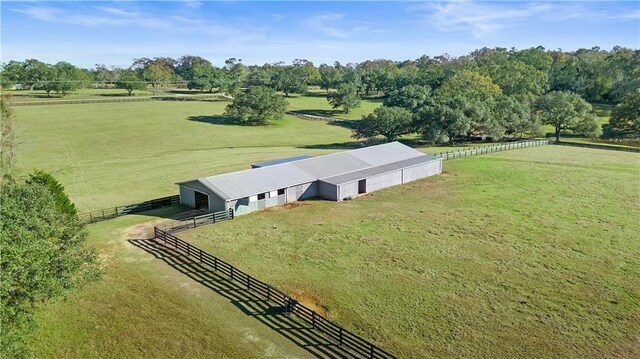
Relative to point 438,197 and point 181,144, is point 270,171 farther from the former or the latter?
point 181,144

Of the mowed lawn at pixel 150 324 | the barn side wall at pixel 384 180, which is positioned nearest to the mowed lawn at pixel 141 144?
the barn side wall at pixel 384 180

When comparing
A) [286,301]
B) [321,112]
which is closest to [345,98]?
[321,112]

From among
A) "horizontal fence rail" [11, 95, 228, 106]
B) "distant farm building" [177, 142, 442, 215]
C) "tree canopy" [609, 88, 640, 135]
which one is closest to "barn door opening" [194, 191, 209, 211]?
"distant farm building" [177, 142, 442, 215]

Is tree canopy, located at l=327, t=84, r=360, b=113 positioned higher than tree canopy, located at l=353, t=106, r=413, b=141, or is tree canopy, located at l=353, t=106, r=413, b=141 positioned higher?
tree canopy, located at l=327, t=84, r=360, b=113

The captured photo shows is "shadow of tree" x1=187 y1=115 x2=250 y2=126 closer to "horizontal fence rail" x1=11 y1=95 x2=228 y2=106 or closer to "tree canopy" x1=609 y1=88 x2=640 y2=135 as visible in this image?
"horizontal fence rail" x1=11 y1=95 x2=228 y2=106

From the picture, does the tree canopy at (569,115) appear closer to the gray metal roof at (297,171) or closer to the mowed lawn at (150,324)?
the gray metal roof at (297,171)

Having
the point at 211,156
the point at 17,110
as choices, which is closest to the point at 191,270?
the point at 211,156
